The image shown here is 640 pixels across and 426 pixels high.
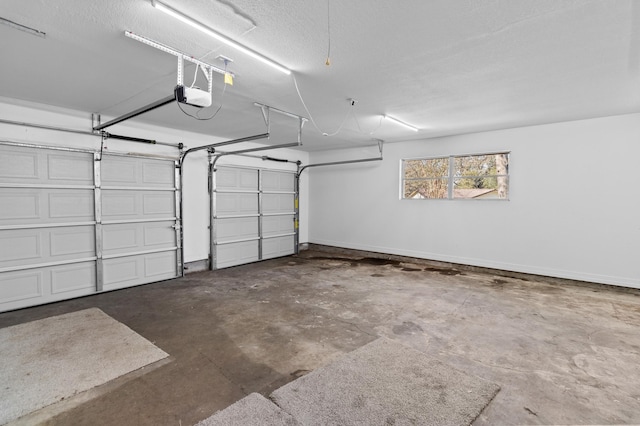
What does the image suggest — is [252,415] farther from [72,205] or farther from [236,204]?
[236,204]

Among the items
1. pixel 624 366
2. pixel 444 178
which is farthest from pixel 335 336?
pixel 444 178

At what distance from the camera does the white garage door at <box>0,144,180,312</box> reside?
390cm

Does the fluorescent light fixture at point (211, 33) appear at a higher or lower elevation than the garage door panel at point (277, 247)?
higher

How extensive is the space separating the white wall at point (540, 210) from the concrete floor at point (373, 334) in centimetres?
47

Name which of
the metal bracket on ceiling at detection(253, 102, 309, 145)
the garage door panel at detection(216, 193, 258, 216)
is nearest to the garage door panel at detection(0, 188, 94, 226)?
the garage door panel at detection(216, 193, 258, 216)

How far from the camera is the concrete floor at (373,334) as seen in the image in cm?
212

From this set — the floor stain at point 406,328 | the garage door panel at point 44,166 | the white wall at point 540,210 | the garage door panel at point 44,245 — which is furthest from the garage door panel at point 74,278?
the white wall at point 540,210

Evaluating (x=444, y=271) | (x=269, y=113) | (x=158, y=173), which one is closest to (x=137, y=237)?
(x=158, y=173)

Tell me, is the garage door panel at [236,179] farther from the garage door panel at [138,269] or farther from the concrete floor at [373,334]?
the concrete floor at [373,334]

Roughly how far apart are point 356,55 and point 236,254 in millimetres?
4960

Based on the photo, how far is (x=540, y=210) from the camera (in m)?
5.27

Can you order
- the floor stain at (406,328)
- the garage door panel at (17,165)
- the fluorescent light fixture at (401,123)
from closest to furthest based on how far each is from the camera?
the floor stain at (406,328), the garage door panel at (17,165), the fluorescent light fixture at (401,123)

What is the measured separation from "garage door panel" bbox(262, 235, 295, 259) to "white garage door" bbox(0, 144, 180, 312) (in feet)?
6.99

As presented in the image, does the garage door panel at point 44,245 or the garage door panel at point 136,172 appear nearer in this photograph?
the garage door panel at point 44,245
